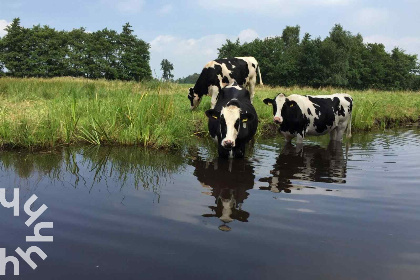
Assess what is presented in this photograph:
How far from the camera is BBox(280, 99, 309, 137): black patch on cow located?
Answer: 834cm

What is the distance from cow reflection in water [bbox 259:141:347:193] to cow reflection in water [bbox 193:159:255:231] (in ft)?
1.14

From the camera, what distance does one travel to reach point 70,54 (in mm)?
61906

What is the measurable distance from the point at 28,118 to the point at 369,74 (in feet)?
243

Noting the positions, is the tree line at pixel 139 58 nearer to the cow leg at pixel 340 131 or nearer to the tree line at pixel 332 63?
the tree line at pixel 332 63

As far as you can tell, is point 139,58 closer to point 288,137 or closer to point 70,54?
point 70,54

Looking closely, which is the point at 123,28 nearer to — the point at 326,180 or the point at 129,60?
the point at 129,60

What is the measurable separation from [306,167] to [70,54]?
63605 mm

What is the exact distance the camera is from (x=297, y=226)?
3371 mm

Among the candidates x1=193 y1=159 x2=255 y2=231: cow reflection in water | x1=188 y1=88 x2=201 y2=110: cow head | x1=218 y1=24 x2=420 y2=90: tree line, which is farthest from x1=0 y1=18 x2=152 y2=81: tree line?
x1=193 y1=159 x2=255 y2=231: cow reflection in water

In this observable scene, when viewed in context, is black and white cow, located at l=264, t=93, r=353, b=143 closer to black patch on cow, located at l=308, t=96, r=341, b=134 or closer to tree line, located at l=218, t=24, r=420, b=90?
black patch on cow, located at l=308, t=96, r=341, b=134

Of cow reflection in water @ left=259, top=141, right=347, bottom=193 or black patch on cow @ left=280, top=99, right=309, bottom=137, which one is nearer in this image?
cow reflection in water @ left=259, top=141, right=347, bottom=193

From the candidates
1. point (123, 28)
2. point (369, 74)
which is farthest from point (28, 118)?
point (369, 74)

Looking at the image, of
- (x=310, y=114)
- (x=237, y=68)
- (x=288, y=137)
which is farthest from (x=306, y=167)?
(x=237, y=68)

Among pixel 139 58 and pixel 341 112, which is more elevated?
pixel 139 58
